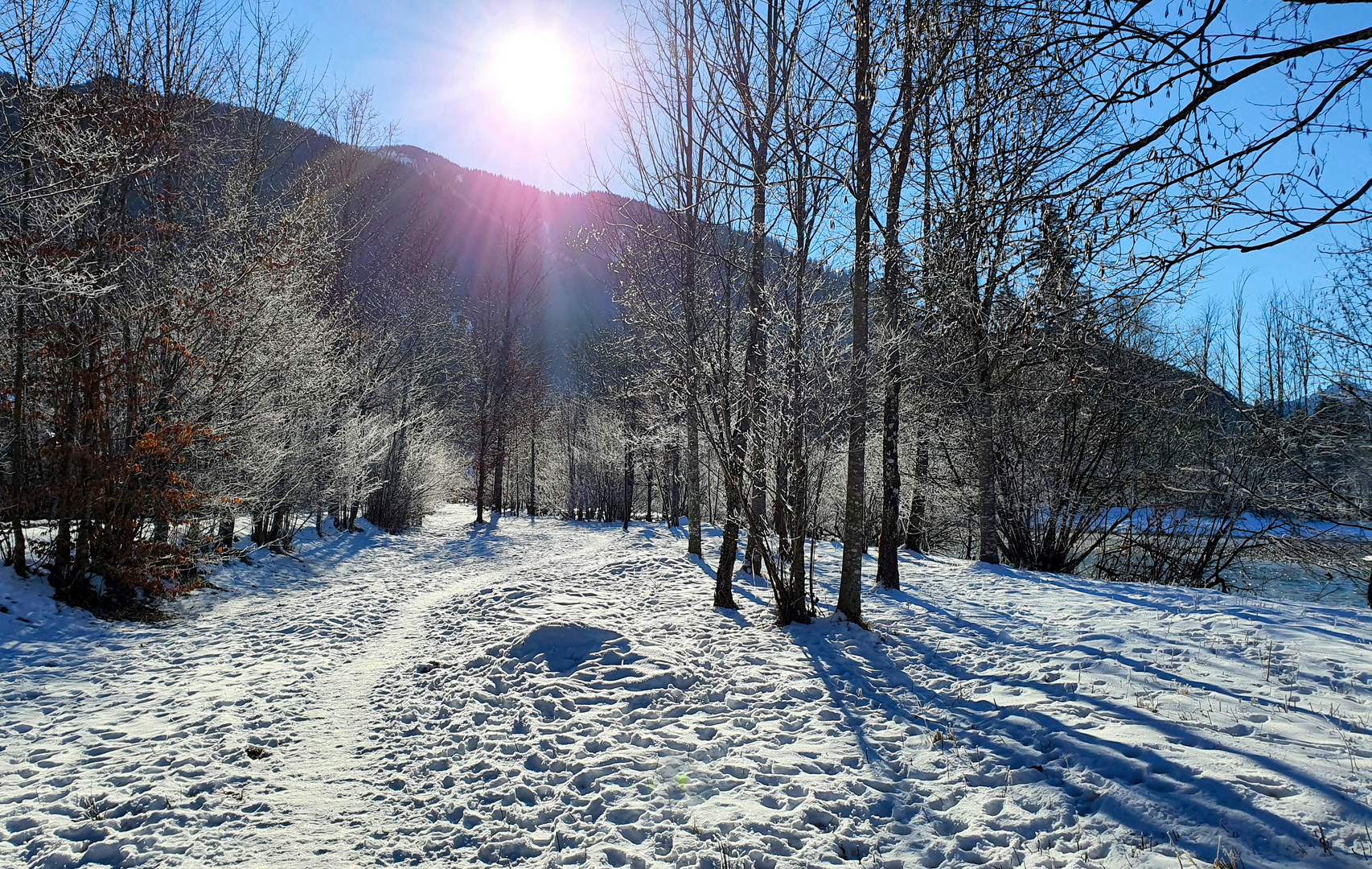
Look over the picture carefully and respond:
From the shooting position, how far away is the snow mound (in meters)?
5.55

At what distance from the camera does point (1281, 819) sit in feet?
8.54

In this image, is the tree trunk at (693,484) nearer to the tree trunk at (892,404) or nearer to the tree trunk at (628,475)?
the tree trunk at (892,404)

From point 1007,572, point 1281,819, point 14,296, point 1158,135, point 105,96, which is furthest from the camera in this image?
point 1007,572

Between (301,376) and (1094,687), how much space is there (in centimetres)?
1305

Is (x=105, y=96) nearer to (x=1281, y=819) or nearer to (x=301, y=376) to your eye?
(x=301, y=376)

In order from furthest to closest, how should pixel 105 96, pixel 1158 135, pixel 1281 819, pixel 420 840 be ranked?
pixel 105 96, pixel 420 840, pixel 1158 135, pixel 1281 819

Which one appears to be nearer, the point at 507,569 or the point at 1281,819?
the point at 1281,819

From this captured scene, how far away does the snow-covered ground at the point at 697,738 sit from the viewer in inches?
114

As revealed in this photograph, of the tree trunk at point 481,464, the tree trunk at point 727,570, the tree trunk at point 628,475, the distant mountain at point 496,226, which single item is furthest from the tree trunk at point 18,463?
the distant mountain at point 496,226

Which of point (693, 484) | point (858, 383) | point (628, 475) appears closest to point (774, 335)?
point (858, 383)

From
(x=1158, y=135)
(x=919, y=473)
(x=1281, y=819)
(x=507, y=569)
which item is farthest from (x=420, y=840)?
(x=919, y=473)

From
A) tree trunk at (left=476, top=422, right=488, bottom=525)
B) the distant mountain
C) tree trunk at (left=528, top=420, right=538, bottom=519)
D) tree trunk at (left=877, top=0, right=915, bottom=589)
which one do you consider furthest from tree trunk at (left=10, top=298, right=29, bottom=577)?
the distant mountain

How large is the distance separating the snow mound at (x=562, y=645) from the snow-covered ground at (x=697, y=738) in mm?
32

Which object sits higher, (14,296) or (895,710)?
(14,296)
